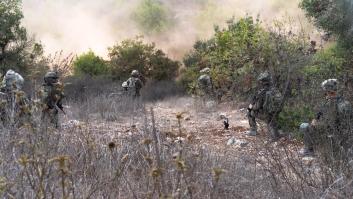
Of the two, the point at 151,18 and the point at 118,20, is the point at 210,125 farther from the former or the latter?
the point at 118,20

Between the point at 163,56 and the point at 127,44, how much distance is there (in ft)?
5.40

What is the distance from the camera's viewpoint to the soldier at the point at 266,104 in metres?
9.59

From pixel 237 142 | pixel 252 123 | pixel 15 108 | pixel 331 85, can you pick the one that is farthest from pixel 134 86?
pixel 15 108

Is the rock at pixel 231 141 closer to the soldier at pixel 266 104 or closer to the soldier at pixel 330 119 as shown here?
the soldier at pixel 266 104

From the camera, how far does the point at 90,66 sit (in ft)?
87.0

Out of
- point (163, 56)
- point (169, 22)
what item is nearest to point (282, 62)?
point (163, 56)

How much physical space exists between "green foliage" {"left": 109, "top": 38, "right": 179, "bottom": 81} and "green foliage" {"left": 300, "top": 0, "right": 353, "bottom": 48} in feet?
38.4

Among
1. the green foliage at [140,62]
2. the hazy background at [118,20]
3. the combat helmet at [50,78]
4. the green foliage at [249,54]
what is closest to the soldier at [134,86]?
the green foliage at [249,54]

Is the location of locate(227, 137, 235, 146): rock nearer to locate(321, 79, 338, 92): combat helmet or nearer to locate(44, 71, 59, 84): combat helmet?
locate(321, 79, 338, 92): combat helmet

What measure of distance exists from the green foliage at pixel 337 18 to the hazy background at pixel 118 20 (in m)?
24.5

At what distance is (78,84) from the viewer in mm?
21500

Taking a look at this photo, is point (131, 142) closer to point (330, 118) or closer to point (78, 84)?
point (330, 118)

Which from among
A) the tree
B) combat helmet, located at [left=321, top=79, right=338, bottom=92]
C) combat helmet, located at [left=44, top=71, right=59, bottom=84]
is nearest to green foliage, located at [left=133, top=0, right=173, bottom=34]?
the tree

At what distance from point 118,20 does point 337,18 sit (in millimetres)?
36915
